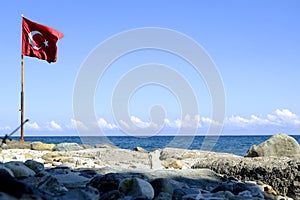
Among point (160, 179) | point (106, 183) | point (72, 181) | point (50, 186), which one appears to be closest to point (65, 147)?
point (72, 181)

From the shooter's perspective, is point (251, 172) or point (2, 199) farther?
point (251, 172)

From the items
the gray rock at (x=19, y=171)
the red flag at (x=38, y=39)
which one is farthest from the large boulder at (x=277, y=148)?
the red flag at (x=38, y=39)

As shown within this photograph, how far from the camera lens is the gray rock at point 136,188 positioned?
3939 millimetres

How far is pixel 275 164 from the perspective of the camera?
22.3 feet

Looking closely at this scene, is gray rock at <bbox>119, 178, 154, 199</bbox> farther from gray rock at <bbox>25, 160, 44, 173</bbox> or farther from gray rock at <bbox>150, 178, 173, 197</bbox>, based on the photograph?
gray rock at <bbox>25, 160, 44, 173</bbox>

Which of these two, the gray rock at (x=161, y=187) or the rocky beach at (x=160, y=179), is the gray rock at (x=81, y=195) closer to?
the rocky beach at (x=160, y=179)

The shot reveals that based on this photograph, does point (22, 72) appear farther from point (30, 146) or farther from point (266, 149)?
point (266, 149)

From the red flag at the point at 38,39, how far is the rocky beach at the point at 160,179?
5.73m

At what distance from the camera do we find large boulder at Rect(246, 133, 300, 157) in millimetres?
9945

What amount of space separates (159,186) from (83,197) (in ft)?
3.44

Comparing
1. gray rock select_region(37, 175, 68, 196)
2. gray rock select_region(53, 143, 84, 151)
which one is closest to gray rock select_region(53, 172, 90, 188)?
gray rock select_region(37, 175, 68, 196)

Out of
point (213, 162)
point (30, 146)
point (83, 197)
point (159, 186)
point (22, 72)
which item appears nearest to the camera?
point (83, 197)

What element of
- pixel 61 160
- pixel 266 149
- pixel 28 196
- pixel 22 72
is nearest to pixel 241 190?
pixel 28 196

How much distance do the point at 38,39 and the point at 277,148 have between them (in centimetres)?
890
